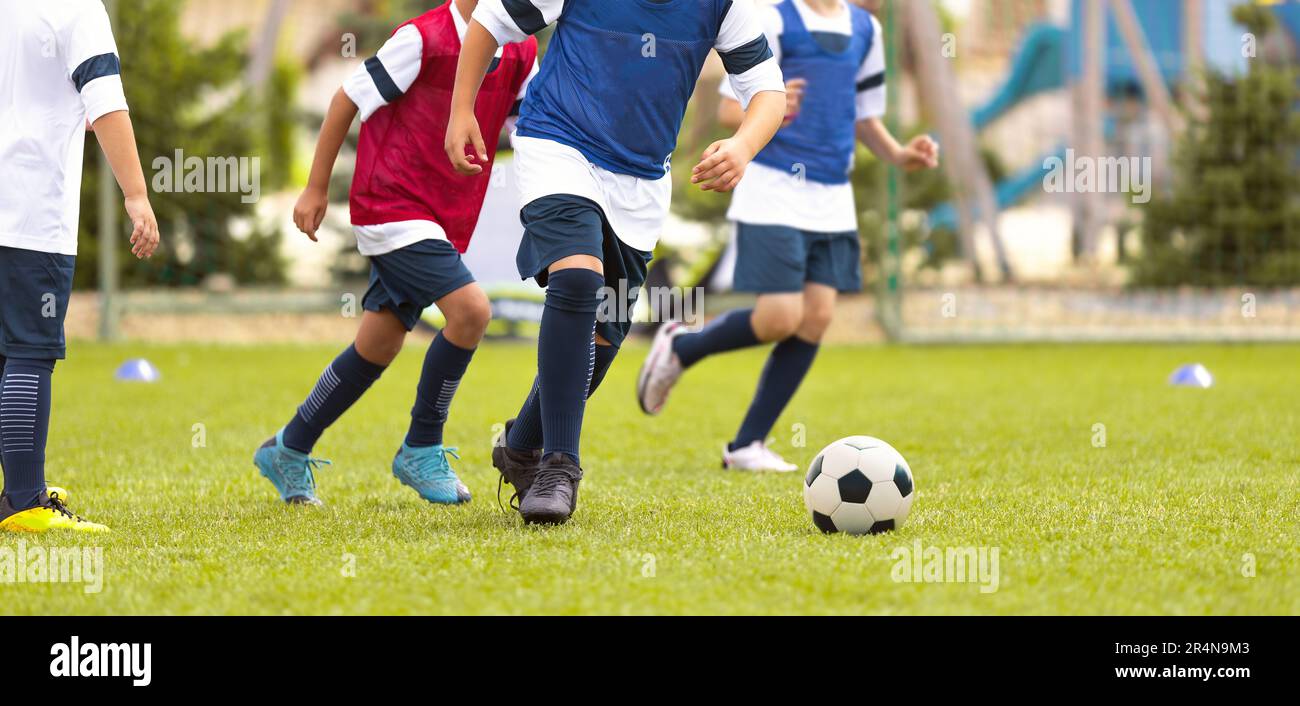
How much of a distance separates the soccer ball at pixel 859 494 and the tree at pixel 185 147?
30.0 feet

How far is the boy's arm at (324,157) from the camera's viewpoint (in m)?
3.86

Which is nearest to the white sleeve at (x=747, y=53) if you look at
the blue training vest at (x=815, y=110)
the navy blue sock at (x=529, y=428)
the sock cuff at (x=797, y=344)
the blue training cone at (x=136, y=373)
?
the navy blue sock at (x=529, y=428)

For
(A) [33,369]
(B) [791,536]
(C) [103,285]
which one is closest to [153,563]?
(A) [33,369]

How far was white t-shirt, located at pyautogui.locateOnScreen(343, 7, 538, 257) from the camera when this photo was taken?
384cm

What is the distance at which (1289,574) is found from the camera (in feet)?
9.46

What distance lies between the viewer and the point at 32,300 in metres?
3.46

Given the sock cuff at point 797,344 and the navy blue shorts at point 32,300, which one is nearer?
the navy blue shorts at point 32,300

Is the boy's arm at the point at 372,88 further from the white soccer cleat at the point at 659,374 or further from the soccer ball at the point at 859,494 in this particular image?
the white soccer cleat at the point at 659,374

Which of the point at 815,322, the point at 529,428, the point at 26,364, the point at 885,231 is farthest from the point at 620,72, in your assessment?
the point at 885,231

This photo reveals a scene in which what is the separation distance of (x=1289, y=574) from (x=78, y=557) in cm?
255

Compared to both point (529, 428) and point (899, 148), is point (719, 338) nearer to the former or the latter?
point (899, 148)

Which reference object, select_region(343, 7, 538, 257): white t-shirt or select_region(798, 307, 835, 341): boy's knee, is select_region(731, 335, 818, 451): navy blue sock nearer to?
select_region(798, 307, 835, 341): boy's knee

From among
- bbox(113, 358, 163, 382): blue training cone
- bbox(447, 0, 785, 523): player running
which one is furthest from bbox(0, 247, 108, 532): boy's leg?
bbox(113, 358, 163, 382): blue training cone
